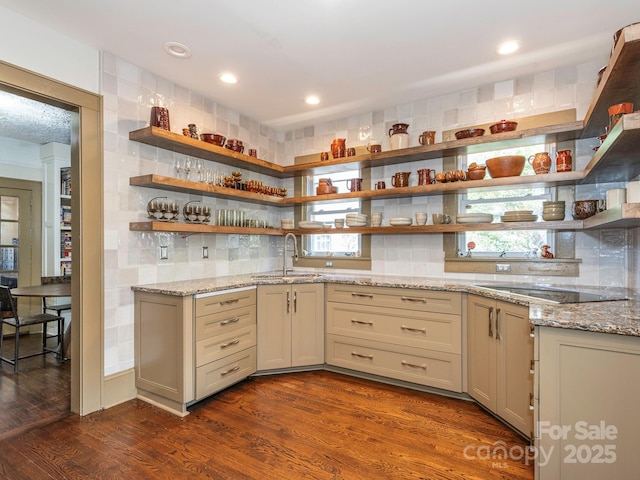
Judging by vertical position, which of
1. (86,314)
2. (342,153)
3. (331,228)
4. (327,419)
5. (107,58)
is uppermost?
(107,58)

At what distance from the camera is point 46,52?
91.1 inches

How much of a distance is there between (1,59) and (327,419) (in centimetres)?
310

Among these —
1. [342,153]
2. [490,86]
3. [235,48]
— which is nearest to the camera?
[235,48]

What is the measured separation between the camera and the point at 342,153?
12.0ft

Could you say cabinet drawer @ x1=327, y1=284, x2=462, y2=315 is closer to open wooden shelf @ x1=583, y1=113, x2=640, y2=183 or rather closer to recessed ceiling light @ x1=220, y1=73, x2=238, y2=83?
open wooden shelf @ x1=583, y1=113, x2=640, y2=183

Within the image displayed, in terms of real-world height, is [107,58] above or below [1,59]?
above

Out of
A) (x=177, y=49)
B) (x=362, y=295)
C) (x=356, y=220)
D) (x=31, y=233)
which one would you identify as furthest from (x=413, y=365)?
(x=31, y=233)

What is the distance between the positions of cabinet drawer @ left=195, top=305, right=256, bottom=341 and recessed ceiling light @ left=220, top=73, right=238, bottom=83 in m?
2.01

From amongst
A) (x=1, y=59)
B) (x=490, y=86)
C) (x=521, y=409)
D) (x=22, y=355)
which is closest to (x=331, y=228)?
(x=490, y=86)

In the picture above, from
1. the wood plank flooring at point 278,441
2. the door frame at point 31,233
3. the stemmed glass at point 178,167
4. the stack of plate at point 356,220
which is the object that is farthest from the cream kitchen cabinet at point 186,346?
Answer: the door frame at point 31,233

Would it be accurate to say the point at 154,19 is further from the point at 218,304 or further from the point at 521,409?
the point at 521,409

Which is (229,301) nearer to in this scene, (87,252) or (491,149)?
(87,252)

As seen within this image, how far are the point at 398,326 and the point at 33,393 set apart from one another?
10.1ft

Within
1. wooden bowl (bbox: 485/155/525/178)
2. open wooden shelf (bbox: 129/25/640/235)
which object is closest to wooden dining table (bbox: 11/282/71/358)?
open wooden shelf (bbox: 129/25/640/235)
